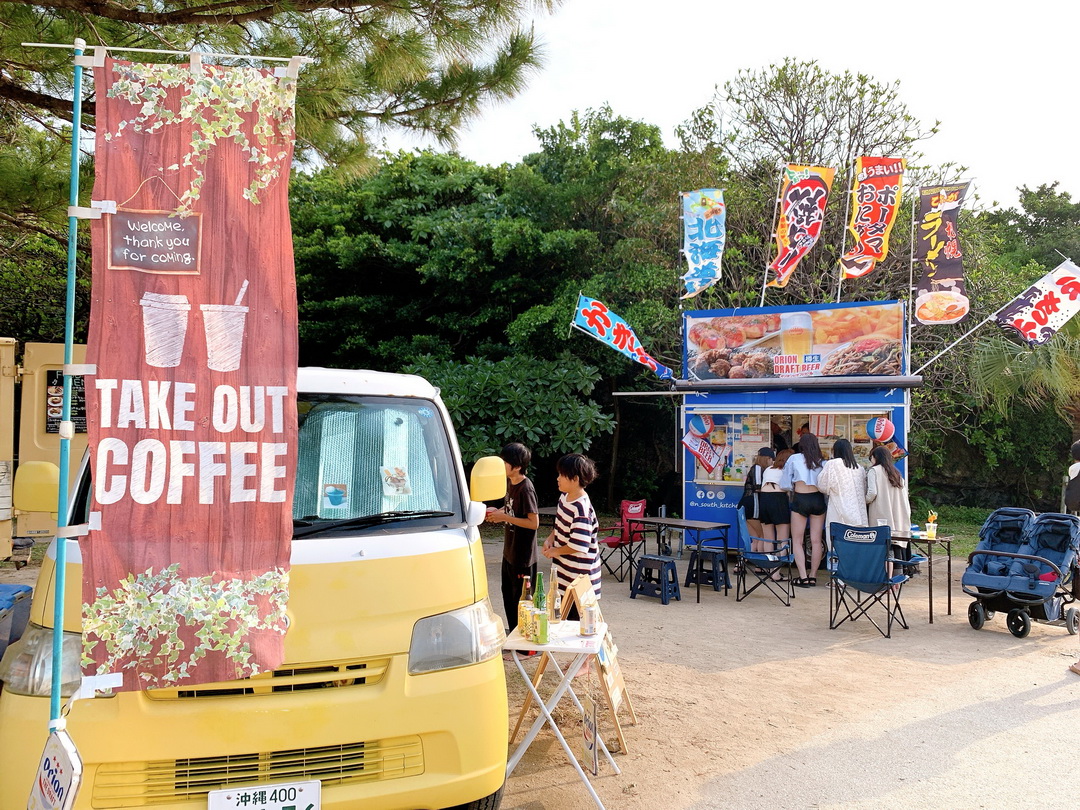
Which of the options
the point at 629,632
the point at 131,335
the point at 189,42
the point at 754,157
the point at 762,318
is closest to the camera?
the point at 131,335

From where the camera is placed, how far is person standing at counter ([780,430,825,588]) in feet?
31.4

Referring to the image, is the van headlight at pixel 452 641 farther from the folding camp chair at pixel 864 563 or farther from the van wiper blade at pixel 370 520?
the folding camp chair at pixel 864 563

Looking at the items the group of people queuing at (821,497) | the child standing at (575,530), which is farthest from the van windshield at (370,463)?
the group of people queuing at (821,497)

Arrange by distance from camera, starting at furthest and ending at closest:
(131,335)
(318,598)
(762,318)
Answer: (762,318) < (318,598) < (131,335)

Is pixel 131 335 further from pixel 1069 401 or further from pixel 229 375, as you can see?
A: pixel 1069 401

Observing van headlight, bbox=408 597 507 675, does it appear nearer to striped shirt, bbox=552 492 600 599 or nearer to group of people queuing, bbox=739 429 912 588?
striped shirt, bbox=552 492 600 599

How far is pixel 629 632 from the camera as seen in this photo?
7.30 metres

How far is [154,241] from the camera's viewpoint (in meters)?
2.41

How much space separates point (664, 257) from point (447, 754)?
42.1 ft

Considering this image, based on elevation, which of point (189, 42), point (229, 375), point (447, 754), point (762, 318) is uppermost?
point (189, 42)

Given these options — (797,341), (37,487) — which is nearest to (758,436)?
(797,341)

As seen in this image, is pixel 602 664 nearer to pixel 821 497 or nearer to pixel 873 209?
Result: pixel 821 497

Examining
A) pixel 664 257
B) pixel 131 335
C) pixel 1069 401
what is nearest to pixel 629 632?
pixel 131 335

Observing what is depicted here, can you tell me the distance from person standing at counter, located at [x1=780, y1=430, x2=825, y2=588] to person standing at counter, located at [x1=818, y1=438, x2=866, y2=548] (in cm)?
15
